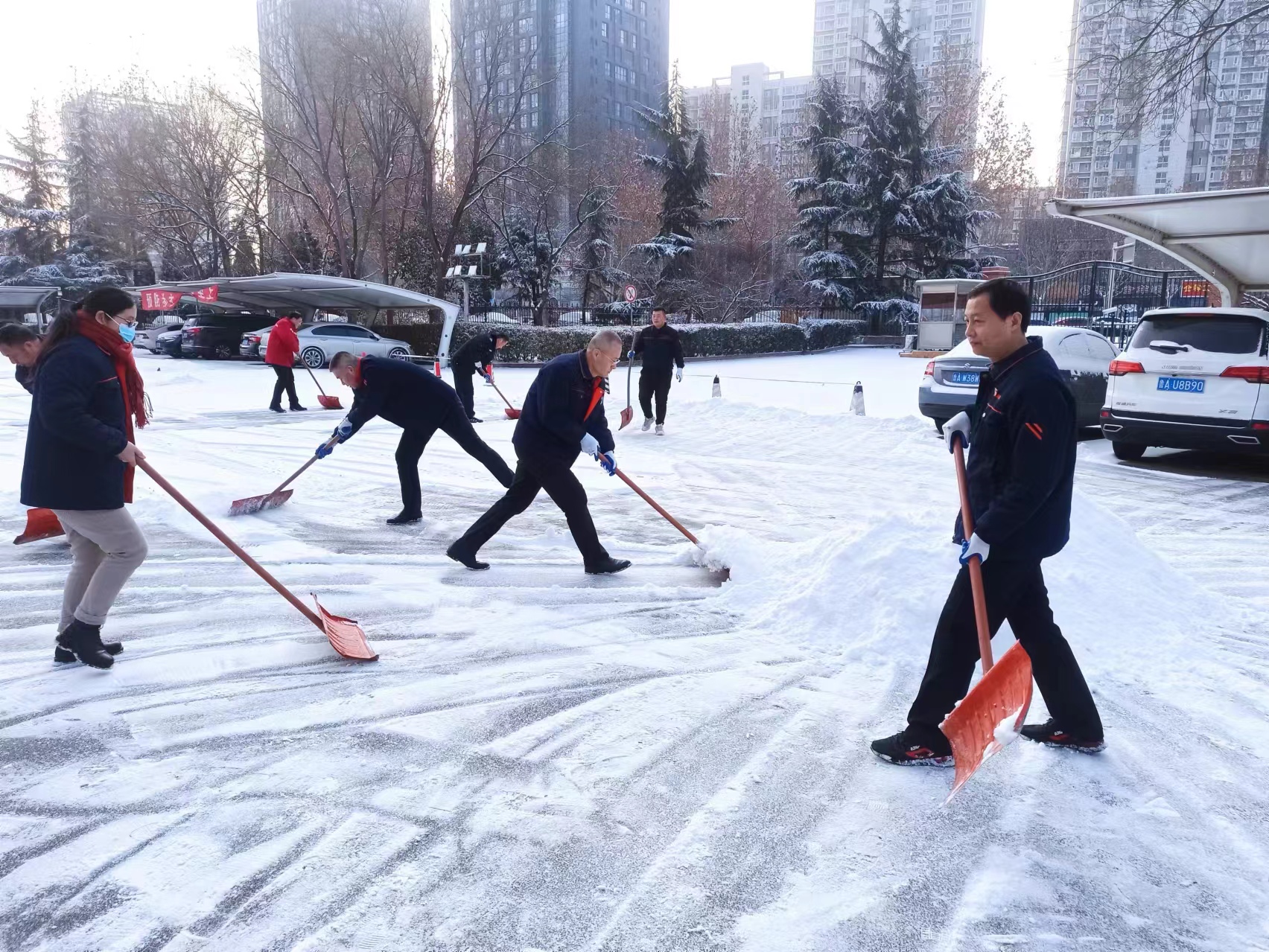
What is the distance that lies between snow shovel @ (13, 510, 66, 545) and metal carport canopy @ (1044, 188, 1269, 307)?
33.2ft

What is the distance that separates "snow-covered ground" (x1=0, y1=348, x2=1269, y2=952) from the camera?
249 centimetres

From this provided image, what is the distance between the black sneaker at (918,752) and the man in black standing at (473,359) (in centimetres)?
961

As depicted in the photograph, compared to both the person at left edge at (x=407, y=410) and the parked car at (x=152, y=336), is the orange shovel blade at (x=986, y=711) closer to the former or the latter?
the person at left edge at (x=407, y=410)

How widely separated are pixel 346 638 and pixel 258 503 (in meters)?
3.43

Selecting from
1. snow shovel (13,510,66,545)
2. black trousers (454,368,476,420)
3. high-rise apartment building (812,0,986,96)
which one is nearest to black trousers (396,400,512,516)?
snow shovel (13,510,66,545)

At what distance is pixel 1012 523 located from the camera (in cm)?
293

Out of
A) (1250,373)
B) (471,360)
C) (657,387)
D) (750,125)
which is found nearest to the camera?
(1250,373)

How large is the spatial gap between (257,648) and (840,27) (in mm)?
139127

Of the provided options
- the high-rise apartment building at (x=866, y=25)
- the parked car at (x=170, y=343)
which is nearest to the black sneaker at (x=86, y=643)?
the parked car at (x=170, y=343)

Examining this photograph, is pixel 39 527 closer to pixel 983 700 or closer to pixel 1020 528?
pixel 983 700

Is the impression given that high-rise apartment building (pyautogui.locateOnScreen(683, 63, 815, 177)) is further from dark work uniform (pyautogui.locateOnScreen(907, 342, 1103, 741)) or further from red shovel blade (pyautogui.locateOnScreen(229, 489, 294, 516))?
dark work uniform (pyautogui.locateOnScreen(907, 342, 1103, 741))

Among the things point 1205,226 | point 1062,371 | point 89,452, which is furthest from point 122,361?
point 1205,226

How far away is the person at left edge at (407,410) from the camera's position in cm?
673

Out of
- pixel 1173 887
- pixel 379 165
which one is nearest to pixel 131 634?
pixel 1173 887
